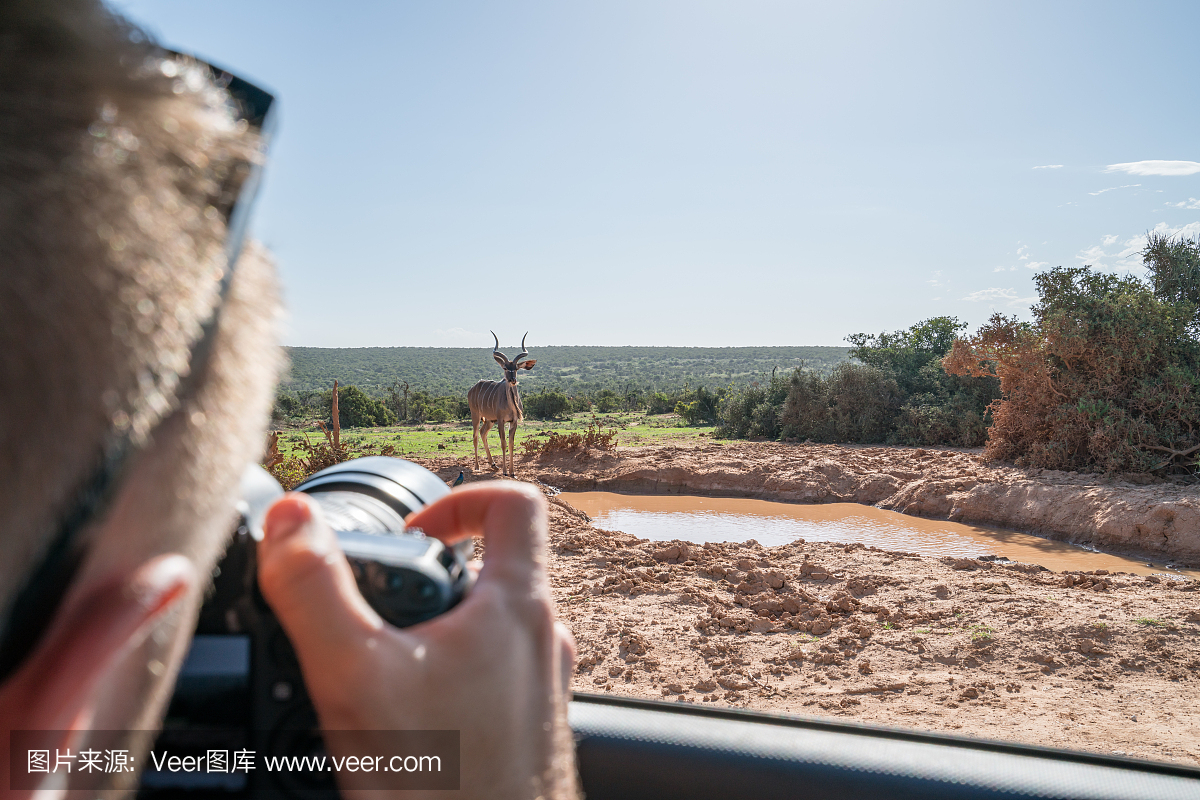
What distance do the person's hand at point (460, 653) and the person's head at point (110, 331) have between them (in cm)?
13

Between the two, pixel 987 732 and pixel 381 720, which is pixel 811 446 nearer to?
pixel 987 732

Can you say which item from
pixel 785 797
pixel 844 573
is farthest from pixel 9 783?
pixel 844 573

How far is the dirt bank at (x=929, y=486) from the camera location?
686cm

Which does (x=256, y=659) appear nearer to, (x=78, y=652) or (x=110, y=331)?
(x=78, y=652)

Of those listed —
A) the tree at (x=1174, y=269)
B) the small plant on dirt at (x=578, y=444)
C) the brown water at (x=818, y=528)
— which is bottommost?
the brown water at (x=818, y=528)

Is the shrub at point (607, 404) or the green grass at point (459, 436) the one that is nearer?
the green grass at point (459, 436)

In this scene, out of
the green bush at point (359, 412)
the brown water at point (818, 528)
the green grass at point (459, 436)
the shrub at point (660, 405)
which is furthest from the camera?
the shrub at point (660, 405)

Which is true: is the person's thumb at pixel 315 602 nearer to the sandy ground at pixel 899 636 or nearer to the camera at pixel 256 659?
the camera at pixel 256 659

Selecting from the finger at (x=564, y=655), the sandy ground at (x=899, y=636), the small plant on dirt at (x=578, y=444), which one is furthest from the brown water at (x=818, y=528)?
the finger at (x=564, y=655)

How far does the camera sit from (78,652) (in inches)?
14.9

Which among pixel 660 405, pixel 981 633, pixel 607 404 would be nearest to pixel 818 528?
pixel 981 633

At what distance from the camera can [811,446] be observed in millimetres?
13656

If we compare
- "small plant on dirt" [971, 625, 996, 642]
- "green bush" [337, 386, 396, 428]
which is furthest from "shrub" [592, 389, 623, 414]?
"small plant on dirt" [971, 625, 996, 642]

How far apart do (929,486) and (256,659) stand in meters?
9.55
